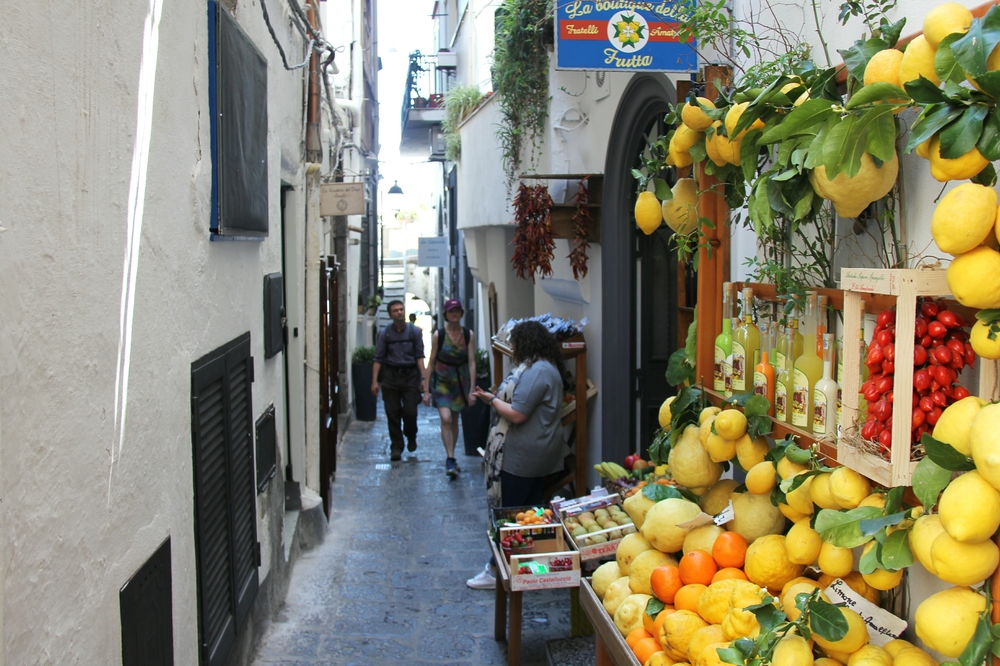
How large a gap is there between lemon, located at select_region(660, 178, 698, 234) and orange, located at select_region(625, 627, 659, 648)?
1.43m

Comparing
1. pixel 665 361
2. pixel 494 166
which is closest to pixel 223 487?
pixel 665 361

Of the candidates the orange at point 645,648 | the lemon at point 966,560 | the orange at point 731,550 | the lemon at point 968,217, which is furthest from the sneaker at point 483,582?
the lemon at point 968,217

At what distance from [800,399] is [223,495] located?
8.65ft

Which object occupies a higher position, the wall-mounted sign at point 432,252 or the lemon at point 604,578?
the wall-mounted sign at point 432,252

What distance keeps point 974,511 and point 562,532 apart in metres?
3.49

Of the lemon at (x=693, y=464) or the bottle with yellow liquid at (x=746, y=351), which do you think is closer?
the bottle with yellow liquid at (x=746, y=351)

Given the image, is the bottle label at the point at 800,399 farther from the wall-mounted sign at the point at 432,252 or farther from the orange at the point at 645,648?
the wall-mounted sign at the point at 432,252

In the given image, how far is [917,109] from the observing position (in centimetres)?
200

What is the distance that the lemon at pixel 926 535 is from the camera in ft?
6.01

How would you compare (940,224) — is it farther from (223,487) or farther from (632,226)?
(632,226)

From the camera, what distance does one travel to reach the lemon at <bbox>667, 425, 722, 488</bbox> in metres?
3.06

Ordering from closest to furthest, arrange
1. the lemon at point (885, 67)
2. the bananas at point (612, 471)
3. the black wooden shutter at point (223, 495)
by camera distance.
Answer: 1. the lemon at point (885, 67)
2. the black wooden shutter at point (223, 495)
3. the bananas at point (612, 471)

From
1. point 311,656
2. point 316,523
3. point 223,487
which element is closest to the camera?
point 223,487

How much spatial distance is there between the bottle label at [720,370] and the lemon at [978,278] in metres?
1.22
